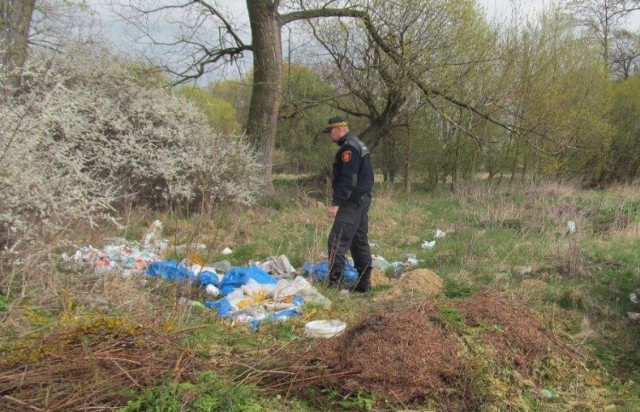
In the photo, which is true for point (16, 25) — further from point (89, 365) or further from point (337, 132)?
point (89, 365)

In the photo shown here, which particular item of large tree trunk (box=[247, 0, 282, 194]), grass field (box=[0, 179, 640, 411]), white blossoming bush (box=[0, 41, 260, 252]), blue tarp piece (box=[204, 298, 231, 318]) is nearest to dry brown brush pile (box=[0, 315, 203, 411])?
grass field (box=[0, 179, 640, 411])

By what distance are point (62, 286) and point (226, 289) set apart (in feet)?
5.43

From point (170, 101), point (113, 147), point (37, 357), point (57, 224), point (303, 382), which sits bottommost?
point (303, 382)

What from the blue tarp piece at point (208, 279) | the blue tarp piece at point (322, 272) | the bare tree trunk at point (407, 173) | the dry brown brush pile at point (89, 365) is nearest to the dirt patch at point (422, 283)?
the blue tarp piece at point (322, 272)

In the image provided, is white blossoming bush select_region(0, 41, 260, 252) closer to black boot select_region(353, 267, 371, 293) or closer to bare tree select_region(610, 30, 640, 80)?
black boot select_region(353, 267, 371, 293)

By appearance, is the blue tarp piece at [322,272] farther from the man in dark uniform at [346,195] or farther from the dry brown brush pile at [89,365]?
the dry brown brush pile at [89,365]

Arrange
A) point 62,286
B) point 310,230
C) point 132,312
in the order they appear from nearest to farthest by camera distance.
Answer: point 132,312 < point 62,286 < point 310,230

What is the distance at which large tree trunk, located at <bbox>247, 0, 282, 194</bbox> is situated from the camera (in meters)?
13.5

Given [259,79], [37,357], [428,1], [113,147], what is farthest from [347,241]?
[428,1]

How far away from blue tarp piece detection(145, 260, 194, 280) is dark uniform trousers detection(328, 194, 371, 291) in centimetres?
162

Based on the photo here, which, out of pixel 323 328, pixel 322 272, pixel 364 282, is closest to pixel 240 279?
→ pixel 322 272

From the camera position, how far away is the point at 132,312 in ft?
13.9

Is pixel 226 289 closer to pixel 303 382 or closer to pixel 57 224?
pixel 57 224

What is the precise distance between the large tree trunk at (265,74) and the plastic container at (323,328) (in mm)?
8936
